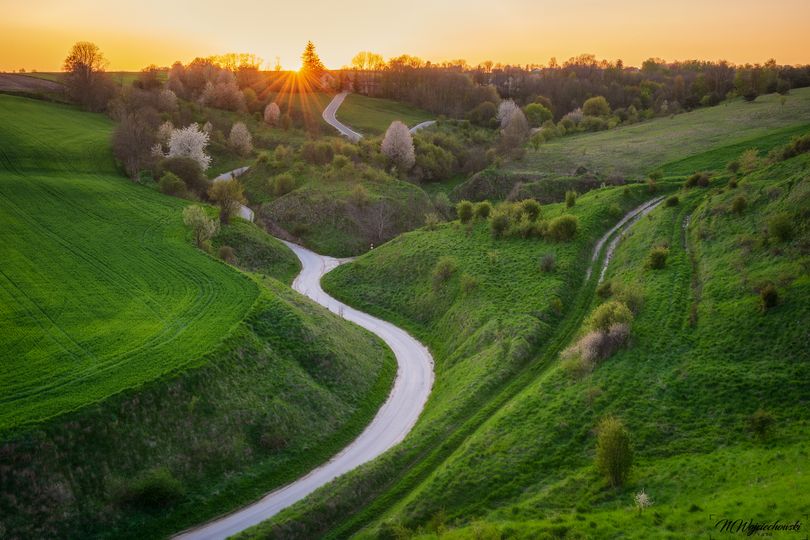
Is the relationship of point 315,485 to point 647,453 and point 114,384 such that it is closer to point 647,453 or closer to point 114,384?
point 114,384

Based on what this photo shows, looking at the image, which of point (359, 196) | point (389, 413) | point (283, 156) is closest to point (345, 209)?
point (359, 196)

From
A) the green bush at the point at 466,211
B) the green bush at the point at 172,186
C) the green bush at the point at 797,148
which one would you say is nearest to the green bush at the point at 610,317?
the green bush at the point at 466,211

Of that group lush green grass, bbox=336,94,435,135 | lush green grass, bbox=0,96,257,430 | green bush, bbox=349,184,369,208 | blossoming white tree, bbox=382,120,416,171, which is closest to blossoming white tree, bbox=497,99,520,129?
lush green grass, bbox=336,94,435,135

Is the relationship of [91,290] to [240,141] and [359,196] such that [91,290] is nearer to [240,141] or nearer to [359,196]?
[359,196]

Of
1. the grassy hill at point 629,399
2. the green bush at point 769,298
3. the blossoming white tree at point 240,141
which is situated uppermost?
the blossoming white tree at point 240,141

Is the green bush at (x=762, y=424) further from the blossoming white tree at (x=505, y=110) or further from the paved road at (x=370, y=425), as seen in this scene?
the blossoming white tree at (x=505, y=110)

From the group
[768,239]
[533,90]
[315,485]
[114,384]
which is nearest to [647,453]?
[315,485]
